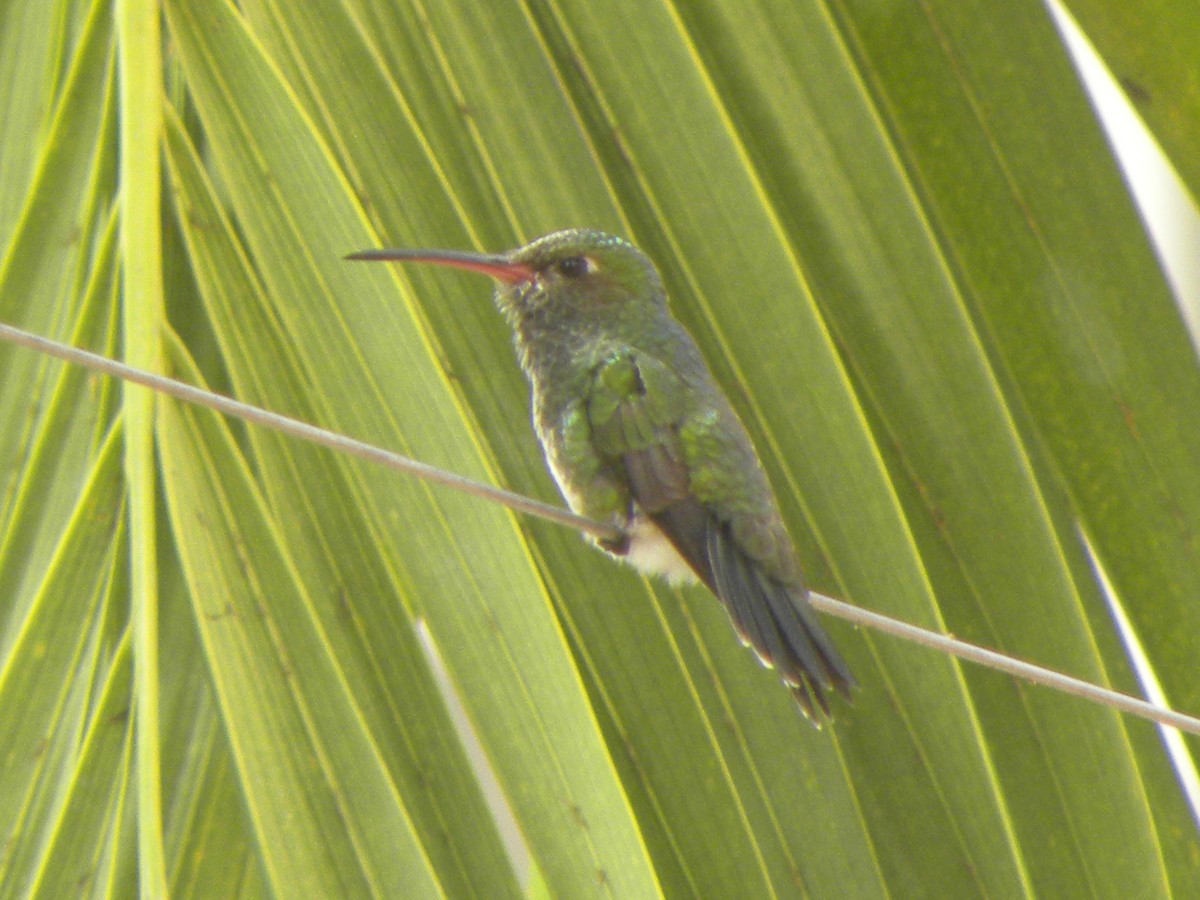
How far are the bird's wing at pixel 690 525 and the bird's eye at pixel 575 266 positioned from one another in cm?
23

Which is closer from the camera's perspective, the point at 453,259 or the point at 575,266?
the point at 453,259

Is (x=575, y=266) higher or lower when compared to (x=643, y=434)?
higher

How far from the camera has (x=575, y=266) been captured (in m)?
2.62

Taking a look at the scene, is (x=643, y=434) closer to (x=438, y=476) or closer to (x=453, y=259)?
(x=453, y=259)

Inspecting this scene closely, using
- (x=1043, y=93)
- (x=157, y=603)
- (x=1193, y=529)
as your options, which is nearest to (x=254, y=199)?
(x=157, y=603)

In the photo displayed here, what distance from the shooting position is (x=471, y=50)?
1.75m

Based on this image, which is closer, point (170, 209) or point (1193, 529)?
point (170, 209)

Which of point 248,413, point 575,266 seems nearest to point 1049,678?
point 248,413

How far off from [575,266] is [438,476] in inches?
52.4

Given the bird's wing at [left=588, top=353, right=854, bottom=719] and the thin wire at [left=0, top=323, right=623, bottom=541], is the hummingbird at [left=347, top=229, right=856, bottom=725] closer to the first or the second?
the bird's wing at [left=588, top=353, right=854, bottom=719]

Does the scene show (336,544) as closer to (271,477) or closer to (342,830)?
(271,477)

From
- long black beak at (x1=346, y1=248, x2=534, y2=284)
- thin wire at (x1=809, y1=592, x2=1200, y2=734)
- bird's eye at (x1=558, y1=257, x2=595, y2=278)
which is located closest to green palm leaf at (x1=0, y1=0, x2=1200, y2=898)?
long black beak at (x1=346, y1=248, x2=534, y2=284)

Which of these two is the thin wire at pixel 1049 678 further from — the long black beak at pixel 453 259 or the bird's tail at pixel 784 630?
the long black beak at pixel 453 259

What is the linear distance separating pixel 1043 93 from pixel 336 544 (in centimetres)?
99
